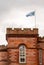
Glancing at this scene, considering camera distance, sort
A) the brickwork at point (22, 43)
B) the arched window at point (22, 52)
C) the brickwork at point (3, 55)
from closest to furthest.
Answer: the brickwork at point (22, 43)
the arched window at point (22, 52)
the brickwork at point (3, 55)

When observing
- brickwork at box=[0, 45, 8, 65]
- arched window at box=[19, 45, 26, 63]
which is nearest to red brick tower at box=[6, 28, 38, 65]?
arched window at box=[19, 45, 26, 63]

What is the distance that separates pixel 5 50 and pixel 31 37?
7.01 metres

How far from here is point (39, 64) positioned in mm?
49656

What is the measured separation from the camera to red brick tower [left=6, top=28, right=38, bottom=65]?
158 ft

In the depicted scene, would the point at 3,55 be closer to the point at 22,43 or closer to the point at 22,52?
the point at 22,52

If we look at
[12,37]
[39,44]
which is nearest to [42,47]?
[39,44]

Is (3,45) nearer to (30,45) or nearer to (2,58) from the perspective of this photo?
(2,58)

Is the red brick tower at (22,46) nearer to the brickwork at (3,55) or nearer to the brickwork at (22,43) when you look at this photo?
the brickwork at (22,43)

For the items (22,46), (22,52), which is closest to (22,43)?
(22,46)

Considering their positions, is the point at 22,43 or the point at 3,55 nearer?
the point at 22,43

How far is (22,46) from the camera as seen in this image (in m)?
48.7

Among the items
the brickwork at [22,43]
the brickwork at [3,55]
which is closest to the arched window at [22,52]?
the brickwork at [22,43]

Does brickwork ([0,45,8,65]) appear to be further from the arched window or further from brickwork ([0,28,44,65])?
the arched window

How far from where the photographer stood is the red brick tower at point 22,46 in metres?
48.3
